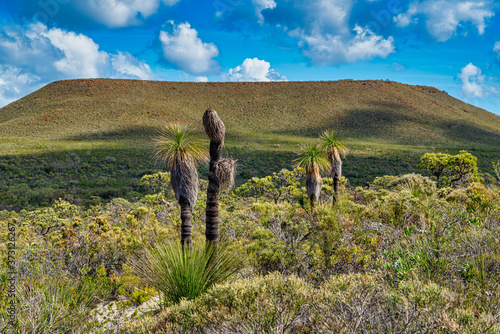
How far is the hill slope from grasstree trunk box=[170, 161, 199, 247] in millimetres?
49775

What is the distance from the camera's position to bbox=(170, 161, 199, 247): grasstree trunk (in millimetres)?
8211

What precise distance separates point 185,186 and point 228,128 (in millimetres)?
55224

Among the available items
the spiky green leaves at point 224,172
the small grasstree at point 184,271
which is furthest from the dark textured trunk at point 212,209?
the small grasstree at point 184,271

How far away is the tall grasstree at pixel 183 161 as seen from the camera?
819cm

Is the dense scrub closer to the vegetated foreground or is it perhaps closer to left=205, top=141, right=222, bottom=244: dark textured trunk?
left=205, top=141, right=222, bottom=244: dark textured trunk

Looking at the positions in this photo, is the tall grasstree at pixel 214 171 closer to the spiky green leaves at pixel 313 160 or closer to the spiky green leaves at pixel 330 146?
the spiky green leaves at pixel 313 160

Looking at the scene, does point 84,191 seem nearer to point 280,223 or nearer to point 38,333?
point 280,223

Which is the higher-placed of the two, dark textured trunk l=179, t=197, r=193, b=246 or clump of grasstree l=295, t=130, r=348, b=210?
clump of grasstree l=295, t=130, r=348, b=210

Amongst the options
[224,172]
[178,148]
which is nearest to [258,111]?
[178,148]

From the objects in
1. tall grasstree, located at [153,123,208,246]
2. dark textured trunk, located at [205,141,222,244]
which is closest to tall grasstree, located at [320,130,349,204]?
tall grasstree, located at [153,123,208,246]

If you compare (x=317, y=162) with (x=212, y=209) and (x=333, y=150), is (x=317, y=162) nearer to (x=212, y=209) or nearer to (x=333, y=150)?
(x=333, y=150)

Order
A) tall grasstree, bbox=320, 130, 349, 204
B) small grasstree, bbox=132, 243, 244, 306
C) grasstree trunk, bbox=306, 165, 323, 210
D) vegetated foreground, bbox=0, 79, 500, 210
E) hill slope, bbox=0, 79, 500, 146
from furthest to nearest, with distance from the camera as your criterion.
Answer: hill slope, bbox=0, 79, 500, 146, vegetated foreground, bbox=0, 79, 500, 210, tall grasstree, bbox=320, 130, 349, 204, grasstree trunk, bbox=306, 165, 323, 210, small grasstree, bbox=132, 243, 244, 306

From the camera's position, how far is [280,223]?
385 inches

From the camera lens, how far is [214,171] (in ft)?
23.3
